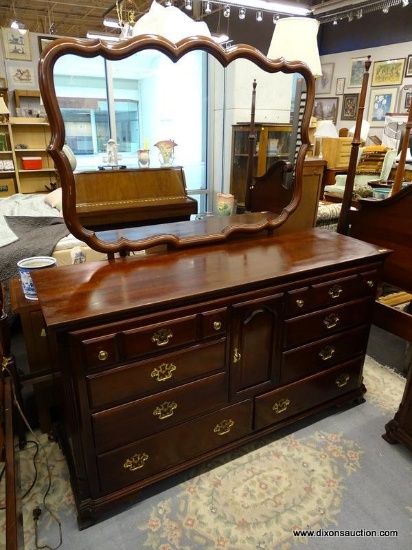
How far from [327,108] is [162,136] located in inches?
231

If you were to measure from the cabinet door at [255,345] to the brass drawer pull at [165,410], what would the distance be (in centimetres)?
27

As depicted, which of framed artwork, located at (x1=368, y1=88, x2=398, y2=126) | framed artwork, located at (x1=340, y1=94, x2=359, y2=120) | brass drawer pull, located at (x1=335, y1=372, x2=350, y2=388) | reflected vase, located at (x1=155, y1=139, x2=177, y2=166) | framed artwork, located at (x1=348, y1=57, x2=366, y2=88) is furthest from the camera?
framed artwork, located at (x1=340, y1=94, x2=359, y2=120)

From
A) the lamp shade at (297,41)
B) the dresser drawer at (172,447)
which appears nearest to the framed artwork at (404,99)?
the lamp shade at (297,41)

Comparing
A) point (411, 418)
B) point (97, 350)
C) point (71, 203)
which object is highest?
point (71, 203)

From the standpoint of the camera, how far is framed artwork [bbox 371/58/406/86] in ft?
18.9

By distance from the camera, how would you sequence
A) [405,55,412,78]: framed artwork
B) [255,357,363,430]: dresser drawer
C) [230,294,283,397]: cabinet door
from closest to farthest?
[230,294,283,397]: cabinet door → [255,357,363,430]: dresser drawer → [405,55,412,78]: framed artwork

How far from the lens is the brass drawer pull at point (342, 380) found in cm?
188

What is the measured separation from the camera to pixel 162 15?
175cm

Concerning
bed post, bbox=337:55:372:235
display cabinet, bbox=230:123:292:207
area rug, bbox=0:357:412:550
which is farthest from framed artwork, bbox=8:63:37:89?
area rug, bbox=0:357:412:550

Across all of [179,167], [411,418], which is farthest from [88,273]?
[411,418]

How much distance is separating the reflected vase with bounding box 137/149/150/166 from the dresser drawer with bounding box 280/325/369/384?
54.1 inches

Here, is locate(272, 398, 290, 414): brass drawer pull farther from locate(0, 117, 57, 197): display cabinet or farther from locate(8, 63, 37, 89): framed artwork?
locate(8, 63, 37, 89): framed artwork

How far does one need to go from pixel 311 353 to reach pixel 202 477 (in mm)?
727

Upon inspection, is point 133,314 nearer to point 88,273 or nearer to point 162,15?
point 88,273
